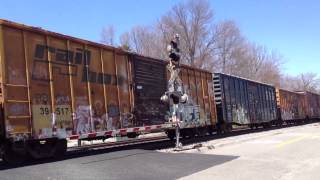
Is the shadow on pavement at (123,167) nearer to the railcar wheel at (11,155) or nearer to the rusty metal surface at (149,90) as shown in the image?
the railcar wheel at (11,155)

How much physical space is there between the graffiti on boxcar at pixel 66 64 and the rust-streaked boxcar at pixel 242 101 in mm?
10751

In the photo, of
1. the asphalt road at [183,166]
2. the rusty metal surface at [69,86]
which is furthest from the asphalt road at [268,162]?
the rusty metal surface at [69,86]

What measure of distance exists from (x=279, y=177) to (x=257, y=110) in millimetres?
22807

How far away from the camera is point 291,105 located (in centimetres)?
4494

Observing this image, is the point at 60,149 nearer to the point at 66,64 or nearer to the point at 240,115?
the point at 66,64

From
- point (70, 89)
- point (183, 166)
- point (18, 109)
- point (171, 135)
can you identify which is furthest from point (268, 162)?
point (171, 135)

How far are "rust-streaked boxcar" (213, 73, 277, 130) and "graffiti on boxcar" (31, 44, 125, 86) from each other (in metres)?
10.8

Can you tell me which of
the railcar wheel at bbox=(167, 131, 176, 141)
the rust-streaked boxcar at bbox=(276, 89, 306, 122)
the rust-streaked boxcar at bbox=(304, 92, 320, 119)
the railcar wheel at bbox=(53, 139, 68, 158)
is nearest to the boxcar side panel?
the railcar wheel at bbox=(53, 139, 68, 158)

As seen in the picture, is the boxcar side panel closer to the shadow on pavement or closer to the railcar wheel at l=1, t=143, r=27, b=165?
the railcar wheel at l=1, t=143, r=27, b=165

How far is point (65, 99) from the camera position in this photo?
45.7ft

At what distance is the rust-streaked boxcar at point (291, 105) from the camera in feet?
135

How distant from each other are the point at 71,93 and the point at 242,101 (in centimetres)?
1756

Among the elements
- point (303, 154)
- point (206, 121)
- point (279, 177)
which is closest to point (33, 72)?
point (279, 177)

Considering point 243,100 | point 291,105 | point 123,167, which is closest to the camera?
point 123,167
